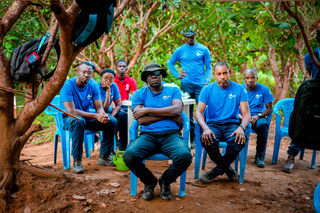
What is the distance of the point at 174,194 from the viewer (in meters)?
3.51

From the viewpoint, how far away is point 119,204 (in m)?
3.18

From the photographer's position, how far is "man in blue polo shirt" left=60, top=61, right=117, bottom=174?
13.6 feet

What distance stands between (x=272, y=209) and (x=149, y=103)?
193 cm

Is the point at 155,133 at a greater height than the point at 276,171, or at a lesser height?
greater

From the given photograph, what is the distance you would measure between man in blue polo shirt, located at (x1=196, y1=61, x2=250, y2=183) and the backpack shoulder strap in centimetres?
207

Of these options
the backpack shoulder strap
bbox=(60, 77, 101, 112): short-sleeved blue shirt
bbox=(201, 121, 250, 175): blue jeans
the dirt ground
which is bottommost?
the dirt ground

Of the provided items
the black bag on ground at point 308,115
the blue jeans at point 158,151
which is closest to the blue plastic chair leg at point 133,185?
the blue jeans at point 158,151

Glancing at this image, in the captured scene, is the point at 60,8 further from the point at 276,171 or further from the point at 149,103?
the point at 276,171

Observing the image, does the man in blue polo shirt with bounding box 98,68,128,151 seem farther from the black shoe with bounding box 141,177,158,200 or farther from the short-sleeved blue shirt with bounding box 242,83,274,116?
the short-sleeved blue shirt with bounding box 242,83,274,116

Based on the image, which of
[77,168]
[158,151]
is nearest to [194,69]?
[158,151]

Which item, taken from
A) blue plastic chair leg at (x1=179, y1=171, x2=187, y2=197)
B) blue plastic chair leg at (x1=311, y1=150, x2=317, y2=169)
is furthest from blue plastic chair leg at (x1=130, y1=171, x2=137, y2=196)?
blue plastic chair leg at (x1=311, y1=150, x2=317, y2=169)

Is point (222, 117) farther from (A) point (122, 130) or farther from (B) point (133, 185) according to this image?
(A) point (122, 130)

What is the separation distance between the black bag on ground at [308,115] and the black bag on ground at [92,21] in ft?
5.32

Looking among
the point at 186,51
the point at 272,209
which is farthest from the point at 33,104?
the point at 186,51
